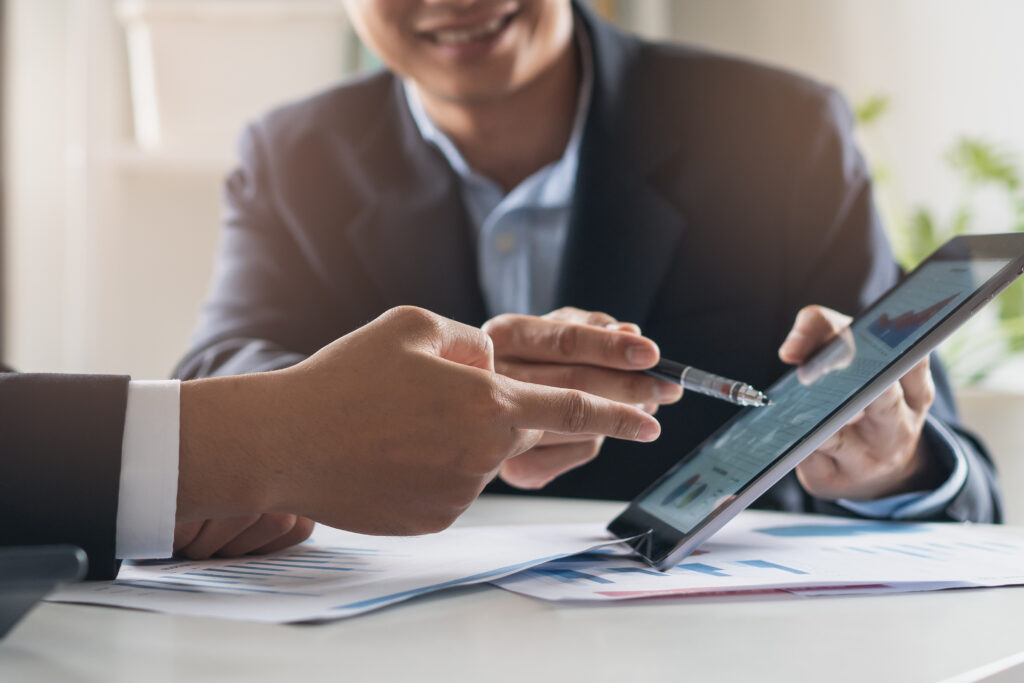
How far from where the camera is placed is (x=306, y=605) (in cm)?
43

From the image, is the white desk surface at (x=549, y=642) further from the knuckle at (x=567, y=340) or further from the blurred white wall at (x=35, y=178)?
the blurred white wall at (x=35, y=178)

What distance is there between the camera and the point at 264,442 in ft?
1.58

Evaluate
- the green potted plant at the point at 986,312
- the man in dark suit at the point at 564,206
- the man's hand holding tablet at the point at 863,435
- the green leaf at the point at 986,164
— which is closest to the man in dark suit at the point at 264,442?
the man's hand holding tablet at the point at 863,435

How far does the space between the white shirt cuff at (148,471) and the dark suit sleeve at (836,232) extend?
841 millimetres

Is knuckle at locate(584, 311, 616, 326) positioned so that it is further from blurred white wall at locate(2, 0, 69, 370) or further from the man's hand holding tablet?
blurred white wall at locate(2, 0, 69, 370)

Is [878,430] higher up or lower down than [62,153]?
lower down

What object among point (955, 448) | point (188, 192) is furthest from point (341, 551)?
point (188, 192)

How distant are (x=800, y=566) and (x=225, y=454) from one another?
32cm

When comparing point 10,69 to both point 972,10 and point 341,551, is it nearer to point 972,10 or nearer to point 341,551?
point 341,551

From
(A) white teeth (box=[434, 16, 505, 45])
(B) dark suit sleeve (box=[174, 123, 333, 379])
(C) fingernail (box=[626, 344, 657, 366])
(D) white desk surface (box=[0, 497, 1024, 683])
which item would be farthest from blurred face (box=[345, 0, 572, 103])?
(D) white desk surface (box=[0, 497, 1024, 683])

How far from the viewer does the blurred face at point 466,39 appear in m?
1.27

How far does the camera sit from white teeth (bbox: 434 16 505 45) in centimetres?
128

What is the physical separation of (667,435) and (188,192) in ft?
4.61

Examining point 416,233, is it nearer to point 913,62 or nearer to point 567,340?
point 567,340
